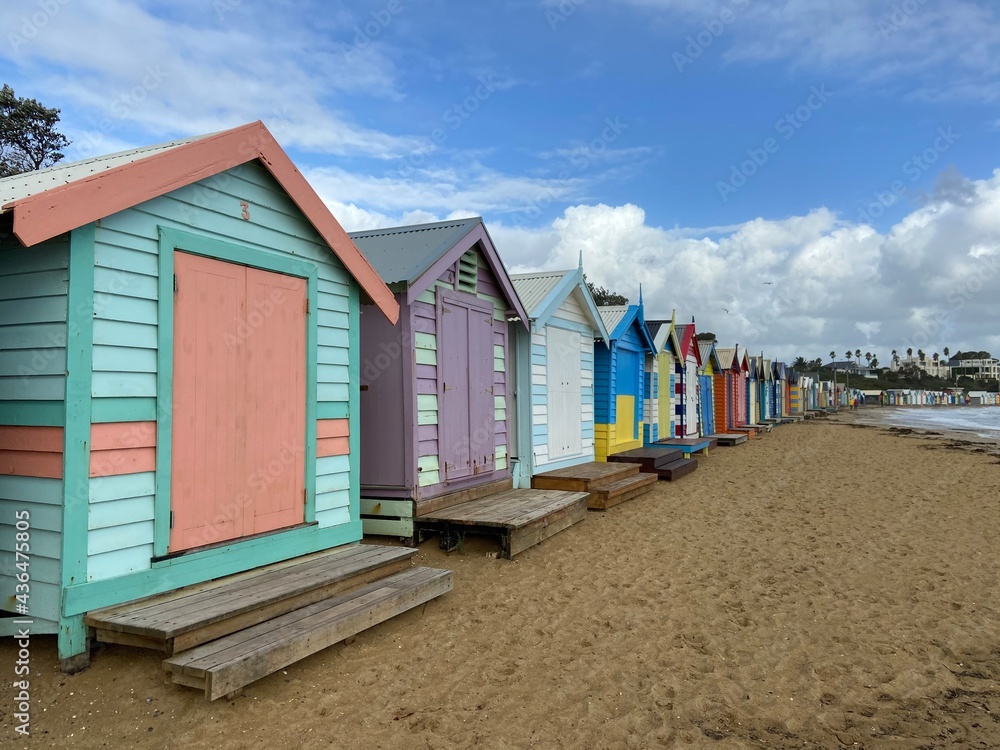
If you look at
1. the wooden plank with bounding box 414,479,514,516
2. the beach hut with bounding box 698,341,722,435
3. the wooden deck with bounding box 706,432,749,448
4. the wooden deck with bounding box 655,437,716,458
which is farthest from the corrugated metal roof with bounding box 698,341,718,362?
the wooden plank with bounding box 414,479,514,516

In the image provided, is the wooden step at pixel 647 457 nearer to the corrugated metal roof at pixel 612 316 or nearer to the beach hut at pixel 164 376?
the corrugated metal roof at pixel 612 316

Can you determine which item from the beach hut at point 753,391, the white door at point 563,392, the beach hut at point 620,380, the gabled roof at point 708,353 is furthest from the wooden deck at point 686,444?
the beach hut at point 753,391

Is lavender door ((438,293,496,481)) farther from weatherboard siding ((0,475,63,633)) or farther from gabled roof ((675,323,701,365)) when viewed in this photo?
gabled roof ((675,323,701,365))

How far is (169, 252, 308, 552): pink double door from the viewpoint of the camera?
4449mm

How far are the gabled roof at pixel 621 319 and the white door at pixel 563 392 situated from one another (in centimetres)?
174

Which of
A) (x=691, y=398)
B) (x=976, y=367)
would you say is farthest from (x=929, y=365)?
(x=691, y=398)

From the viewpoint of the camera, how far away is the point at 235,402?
484 centimetres

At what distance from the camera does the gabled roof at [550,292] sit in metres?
10.1

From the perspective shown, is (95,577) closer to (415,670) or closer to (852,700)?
(415,670)

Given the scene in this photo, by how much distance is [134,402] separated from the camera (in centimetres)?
411

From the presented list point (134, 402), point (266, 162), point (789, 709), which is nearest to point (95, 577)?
point (134, 402)

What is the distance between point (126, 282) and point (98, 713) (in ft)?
8.23

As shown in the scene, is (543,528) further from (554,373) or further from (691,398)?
(691,398)

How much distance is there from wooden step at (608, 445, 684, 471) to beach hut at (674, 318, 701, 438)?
491 cm
